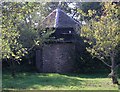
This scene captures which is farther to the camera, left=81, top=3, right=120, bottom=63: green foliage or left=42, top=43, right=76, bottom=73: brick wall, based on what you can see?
left=42, top=43, right=76, bottom=73: brick wall

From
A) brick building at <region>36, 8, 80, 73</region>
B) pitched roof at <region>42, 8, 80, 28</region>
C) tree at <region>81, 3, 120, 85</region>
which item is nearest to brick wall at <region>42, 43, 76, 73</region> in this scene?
brick building at <region>36, 8, 80, 73</region>

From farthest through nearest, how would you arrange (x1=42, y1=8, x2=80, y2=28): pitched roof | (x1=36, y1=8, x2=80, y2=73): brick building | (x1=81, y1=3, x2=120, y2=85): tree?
1. (x1=42, y1=8, x2=80, y2=28): pitched roof
2. (x1=36, y1=8, x2=80, y2=73): brick building
3. (x1=81, y1=3, x2=120, y2=85): tree

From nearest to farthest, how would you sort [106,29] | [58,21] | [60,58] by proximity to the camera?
[106,29] → [60,58] → [58,21]

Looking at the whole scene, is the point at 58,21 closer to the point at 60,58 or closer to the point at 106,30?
the point at 60,58

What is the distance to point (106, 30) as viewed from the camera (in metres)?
8.22

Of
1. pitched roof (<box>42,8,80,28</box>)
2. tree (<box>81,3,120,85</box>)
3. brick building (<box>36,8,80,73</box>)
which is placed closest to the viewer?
tree (<box>81,3,120,85</box>)

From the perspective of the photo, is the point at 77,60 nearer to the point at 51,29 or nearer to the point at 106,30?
the point at 51,29

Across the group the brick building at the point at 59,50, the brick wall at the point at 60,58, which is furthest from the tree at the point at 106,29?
the brick wall at the point at 60,58

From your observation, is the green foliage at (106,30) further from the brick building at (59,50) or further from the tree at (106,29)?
the brick building at (59,50)

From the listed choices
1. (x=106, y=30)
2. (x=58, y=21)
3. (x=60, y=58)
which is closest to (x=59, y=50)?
(x=60, y=58)

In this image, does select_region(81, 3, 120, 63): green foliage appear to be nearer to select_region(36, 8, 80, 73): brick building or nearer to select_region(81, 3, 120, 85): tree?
select_region(81, 3, 120, 85): tree

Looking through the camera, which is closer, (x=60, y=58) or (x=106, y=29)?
(x=106, y=29)

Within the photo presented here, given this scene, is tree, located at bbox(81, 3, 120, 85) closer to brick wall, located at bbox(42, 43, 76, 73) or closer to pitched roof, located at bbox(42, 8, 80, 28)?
brick wall, located at bbox(42, 43, 76, 73)

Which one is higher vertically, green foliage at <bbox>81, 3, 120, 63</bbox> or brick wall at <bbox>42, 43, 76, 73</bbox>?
green foliage at <bbox>81, 3, 120, 63</bbox>
